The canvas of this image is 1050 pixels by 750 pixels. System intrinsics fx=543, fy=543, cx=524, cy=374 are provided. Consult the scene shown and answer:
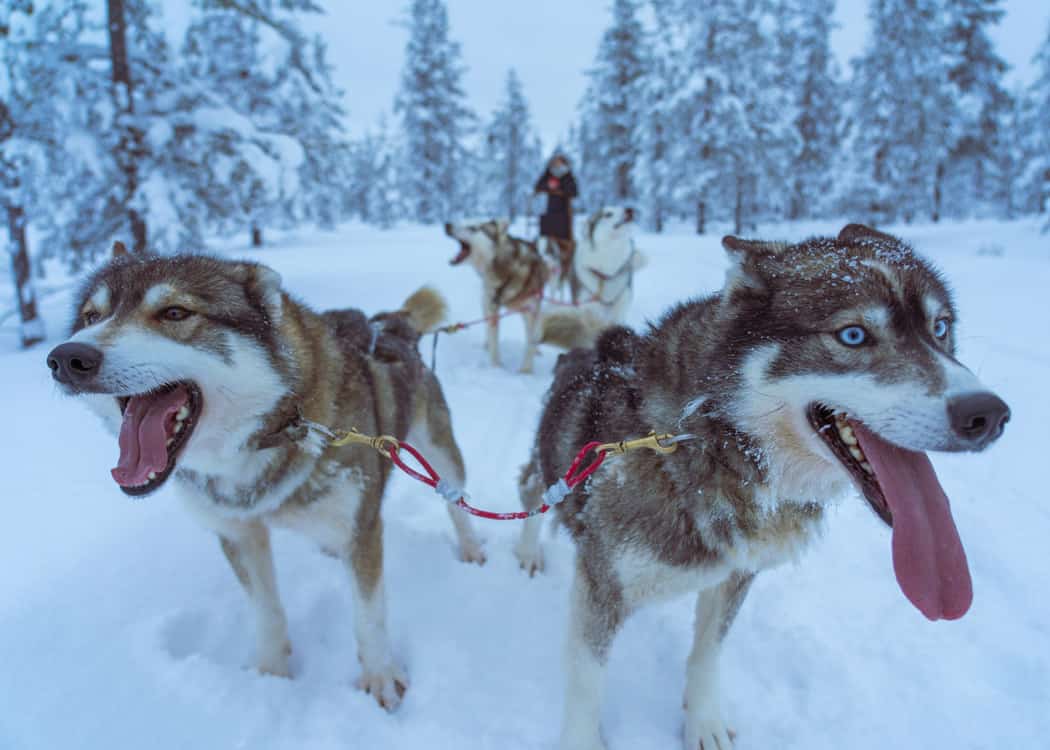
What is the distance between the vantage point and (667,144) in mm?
20672

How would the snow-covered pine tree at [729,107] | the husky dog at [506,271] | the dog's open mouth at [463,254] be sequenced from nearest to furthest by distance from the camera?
the husky dog at [506,271]
the dog's open mouth at [463,254]
the snow-covered pine tree at [729,107]

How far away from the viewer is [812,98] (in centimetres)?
2314

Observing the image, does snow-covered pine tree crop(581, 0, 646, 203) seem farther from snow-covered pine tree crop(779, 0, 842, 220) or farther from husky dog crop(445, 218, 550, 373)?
husky dog crop(445, 218, 550, 373)

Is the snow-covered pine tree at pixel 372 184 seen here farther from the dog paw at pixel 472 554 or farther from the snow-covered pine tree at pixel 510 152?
the dog paw at pixel 472 554

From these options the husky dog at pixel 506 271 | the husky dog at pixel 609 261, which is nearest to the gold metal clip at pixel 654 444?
the husky dog at pixel 506 271

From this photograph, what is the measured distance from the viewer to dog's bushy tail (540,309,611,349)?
316 centimetres

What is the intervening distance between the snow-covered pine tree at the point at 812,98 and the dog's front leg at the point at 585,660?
24.6 meters

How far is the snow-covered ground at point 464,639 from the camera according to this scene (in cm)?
178

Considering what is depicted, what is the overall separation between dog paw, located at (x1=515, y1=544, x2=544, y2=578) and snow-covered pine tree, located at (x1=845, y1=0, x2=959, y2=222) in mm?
21868

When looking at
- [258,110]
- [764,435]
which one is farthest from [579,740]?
[258,110]

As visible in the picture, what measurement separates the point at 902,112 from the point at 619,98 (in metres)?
10.8

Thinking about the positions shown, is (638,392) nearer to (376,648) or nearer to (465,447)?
(376,648)

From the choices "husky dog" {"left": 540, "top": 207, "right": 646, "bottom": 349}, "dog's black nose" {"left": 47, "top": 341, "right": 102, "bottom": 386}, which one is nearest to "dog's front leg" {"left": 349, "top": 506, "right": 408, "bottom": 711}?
"dog's black nose" {"left": 47, "top": 341, "right": 102, "bottom": 386}

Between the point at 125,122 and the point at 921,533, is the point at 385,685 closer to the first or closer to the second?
the point at 921,533
